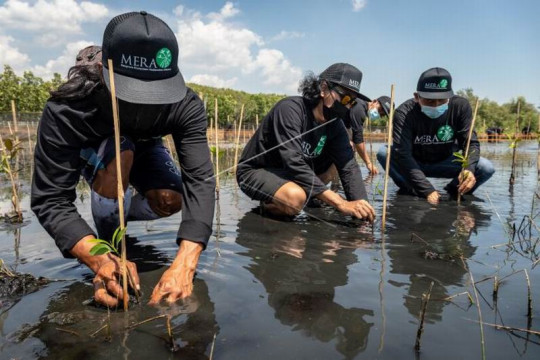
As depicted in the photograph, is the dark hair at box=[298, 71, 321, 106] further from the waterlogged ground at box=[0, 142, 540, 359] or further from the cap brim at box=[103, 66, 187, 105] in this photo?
the cap brim at box=[103, 66, 187, 105]

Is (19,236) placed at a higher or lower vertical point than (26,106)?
lower

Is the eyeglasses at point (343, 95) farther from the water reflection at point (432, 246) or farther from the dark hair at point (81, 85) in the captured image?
the dark hair at point (81, 85)

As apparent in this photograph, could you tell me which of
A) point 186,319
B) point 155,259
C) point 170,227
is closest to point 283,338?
point 186,319

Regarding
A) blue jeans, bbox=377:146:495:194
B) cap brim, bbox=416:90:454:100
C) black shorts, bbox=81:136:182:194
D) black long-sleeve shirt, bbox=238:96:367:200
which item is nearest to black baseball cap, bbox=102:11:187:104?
black shorts, bbox=81:136:182:194

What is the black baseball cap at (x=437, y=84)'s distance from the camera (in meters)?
4.56

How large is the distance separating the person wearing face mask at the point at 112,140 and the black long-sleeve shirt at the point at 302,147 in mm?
1263

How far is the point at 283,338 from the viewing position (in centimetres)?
166

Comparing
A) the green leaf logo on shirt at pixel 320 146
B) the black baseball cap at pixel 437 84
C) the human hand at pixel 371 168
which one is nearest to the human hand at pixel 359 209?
the green leaf logo on shirt at pixel 320 146

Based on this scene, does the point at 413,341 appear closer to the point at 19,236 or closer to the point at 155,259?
the point at 155,259

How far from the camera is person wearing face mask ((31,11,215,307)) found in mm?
1861

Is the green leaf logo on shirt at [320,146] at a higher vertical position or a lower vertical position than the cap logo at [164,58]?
lower

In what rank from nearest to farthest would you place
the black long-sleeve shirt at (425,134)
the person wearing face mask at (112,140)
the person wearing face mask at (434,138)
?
the person wearing face mask at (112,140)
the person wearing face mask at (434,138)
the black long-sleeve shirt at (425,134)

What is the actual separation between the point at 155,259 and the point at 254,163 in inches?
67.0

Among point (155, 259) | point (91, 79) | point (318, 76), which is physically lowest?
point (155, 259)
